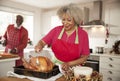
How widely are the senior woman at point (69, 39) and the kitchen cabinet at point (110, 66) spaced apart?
1.82 meters

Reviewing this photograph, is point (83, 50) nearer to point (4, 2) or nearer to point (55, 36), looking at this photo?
point (55, 36)

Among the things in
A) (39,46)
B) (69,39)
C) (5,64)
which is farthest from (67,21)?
(5,64)

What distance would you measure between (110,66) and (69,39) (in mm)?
1971

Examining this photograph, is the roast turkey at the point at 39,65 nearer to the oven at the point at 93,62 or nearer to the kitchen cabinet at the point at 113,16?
the oven at the point at 93,62

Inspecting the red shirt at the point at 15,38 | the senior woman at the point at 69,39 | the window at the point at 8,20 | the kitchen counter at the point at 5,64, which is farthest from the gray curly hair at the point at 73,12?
the window at the point at 8,20

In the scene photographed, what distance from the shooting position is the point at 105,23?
3.54 meters

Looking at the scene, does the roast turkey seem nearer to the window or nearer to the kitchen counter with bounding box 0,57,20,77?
the kitchen counter with bounding box 0,57,20,77

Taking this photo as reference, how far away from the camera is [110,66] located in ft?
10.7

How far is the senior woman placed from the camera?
4.89ft

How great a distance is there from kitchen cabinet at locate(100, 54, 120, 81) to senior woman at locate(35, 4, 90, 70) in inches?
71.7

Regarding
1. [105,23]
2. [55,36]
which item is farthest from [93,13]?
[55,36]

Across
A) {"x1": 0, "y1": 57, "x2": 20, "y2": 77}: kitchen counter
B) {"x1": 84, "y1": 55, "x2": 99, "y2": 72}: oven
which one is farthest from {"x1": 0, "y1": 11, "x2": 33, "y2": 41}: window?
{"x1": 84, "y1": 55, "x2": 99, "y2": 72}: oven

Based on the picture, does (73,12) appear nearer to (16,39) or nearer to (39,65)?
(39,65)

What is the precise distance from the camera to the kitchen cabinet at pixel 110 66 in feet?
10.4
